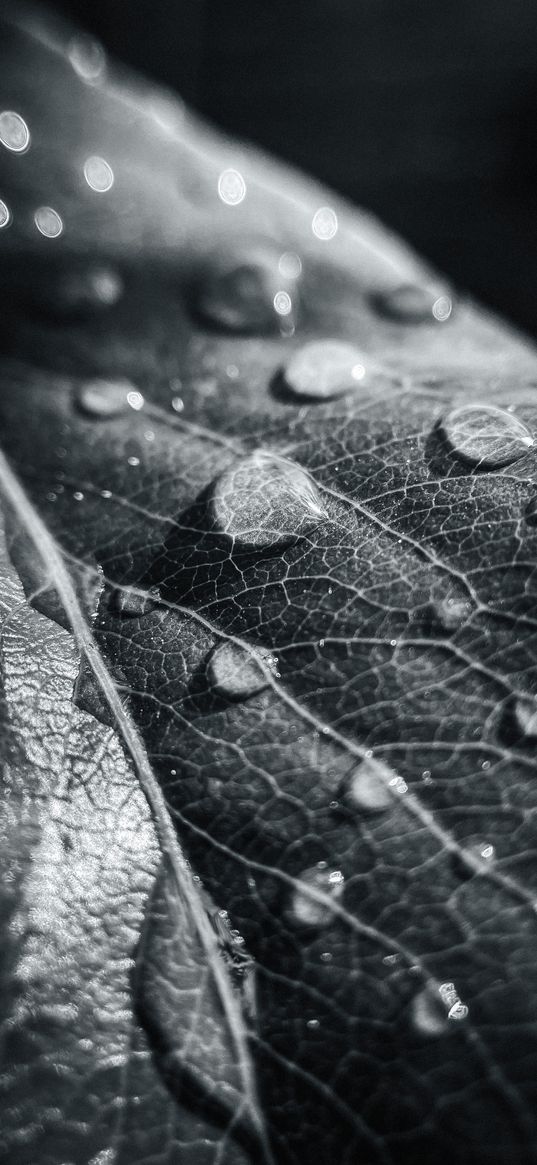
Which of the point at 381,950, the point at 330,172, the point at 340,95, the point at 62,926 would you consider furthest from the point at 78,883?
the point at 340,95

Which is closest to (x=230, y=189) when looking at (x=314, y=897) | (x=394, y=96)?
(x=314, y=897)

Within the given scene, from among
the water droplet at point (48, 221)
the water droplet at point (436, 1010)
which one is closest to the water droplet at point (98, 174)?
the water droplet at point (48, 221)

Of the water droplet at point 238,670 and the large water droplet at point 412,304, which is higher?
the large water droplet at point 412,304

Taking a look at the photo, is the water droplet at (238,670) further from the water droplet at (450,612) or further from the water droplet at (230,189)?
the water droplet at (230,189)

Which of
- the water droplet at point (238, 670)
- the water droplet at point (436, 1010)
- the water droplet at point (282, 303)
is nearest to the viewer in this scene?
the water droplet at point (436, 1010)

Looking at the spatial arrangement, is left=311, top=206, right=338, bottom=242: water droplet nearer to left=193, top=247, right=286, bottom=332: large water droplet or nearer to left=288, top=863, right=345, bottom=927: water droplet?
left=193, top=247, right=286, bottom=332: large water droplet

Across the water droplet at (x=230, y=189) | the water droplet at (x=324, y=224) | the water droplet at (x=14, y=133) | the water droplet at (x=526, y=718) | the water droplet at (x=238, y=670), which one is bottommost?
the water droplet at (x=526, y=718)
